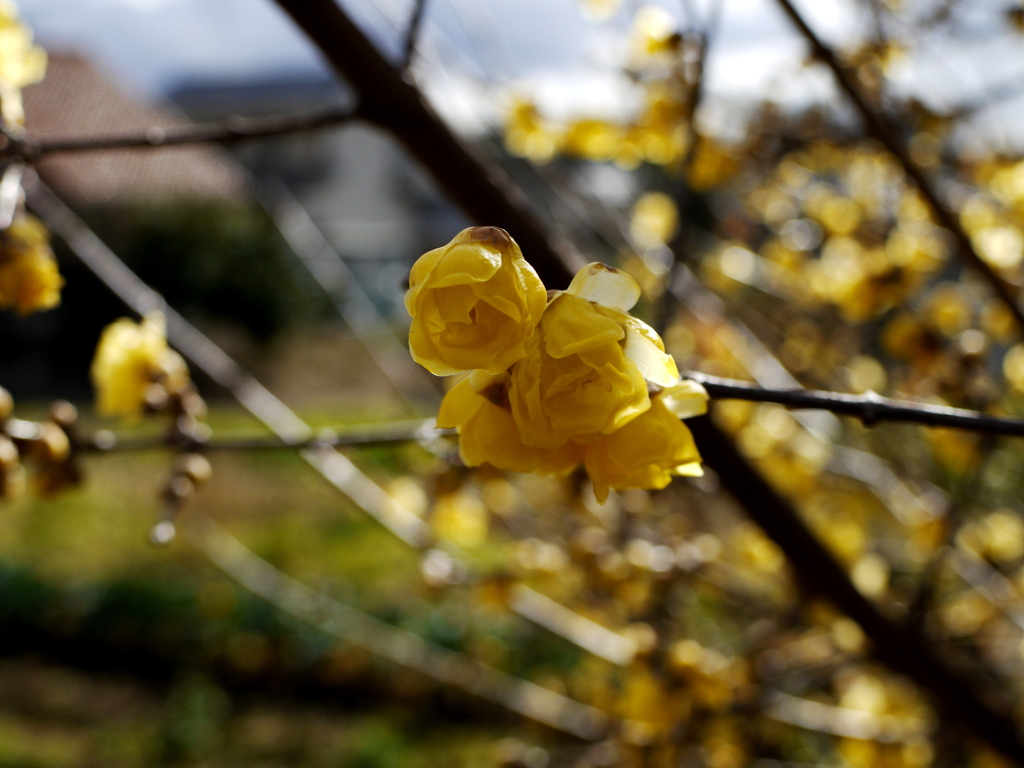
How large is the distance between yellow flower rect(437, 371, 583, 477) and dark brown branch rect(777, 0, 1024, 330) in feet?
2.35

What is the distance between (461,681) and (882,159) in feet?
5.98

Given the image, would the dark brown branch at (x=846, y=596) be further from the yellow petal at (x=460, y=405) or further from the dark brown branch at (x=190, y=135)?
the dark brown branch at (x=190, y=135)

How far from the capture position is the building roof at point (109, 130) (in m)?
11.9

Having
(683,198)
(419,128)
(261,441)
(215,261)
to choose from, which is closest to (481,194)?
(419,128)

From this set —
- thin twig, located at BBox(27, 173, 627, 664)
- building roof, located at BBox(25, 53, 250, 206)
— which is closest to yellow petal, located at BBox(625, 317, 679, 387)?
thin twig, located at BBox(27, 173, 627, 664)

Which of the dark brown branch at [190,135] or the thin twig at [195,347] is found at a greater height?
the thin twig at [195,347]

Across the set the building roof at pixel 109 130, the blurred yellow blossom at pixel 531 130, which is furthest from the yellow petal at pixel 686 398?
the building roof at pixel 109 130

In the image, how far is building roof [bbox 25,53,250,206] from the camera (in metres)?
11.9

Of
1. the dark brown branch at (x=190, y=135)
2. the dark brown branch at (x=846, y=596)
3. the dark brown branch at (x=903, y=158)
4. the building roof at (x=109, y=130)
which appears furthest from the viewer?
the building roof at (x=109, y=130)

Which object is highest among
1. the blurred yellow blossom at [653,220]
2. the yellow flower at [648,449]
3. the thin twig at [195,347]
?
the blurred yellow blossom at [653,220]

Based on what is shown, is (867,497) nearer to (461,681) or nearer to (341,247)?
(461,681)

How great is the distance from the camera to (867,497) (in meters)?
2.34

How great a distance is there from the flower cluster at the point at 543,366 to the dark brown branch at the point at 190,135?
16.3 inches

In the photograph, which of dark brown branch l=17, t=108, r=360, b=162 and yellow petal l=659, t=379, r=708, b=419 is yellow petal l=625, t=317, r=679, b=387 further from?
dark brown branch l=17, t=108, r=360, b=162
